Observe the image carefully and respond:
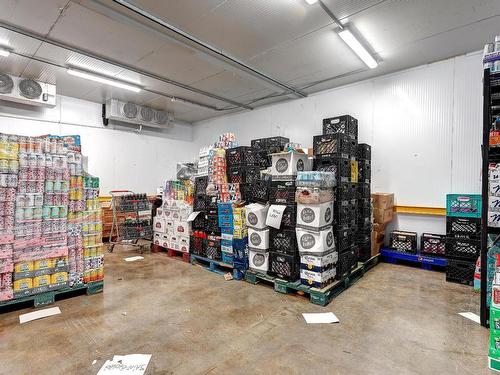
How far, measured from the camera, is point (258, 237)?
4.21 m

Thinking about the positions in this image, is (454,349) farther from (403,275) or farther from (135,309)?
(135,309)

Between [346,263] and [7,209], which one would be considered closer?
[7,209]

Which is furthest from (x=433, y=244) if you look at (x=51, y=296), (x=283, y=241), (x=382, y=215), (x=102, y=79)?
(x=102, y=79)

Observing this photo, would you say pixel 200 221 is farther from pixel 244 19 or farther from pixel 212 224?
pixel 244 19

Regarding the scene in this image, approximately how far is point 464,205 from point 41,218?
6.28m

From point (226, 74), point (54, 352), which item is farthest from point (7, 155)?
point (226, 74)

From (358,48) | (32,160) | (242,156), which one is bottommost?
(32,160)

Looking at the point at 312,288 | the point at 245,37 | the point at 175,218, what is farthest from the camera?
the point at 175,218

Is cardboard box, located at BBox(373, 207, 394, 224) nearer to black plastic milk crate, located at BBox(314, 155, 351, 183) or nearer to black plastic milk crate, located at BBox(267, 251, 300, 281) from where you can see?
black plastic milk crate, located at BBox(314, 155, 351, 183)

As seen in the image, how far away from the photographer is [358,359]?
2.41 meters

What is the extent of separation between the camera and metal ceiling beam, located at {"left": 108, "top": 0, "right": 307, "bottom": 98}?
381 centimetres

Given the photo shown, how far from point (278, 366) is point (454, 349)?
1718 millimetres

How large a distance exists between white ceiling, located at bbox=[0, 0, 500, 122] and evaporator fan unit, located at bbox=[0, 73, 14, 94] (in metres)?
0.16

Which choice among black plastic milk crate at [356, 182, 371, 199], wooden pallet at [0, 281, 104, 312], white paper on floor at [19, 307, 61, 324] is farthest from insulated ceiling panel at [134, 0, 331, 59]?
white paper on floor at [19, 307, 61, 324]
